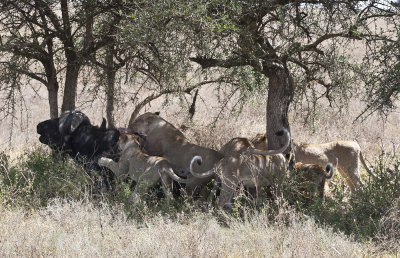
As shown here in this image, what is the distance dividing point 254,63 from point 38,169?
3930mm

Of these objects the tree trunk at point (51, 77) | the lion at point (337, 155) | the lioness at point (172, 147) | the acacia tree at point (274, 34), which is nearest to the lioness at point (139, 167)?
the lioness at point (172, 147)

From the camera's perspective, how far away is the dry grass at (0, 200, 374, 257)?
5.49 m

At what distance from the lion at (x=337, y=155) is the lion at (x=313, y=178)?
1.18 meters

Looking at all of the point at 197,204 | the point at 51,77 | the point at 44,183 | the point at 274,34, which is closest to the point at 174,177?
the point at 197,204

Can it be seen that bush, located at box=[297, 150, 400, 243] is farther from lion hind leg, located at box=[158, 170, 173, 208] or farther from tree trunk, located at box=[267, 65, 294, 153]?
lion hind leg, located at box=[158, 170, 173, 208]

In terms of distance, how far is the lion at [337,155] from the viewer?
30.3 ft

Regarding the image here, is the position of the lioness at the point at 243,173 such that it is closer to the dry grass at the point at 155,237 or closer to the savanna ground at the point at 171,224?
the savanna ground at the point at 171,224

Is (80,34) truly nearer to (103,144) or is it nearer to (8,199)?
(103,144)

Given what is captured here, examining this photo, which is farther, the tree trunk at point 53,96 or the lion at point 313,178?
the tree trunk at point 53,96

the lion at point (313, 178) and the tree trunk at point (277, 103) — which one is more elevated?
the tree trunk at point (277, 103)

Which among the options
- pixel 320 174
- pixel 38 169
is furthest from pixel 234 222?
pixel 38 169

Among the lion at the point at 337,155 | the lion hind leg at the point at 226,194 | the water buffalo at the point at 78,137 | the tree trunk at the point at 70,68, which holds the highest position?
the tree trunk at the point at 70,68

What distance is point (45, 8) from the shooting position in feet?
31.0

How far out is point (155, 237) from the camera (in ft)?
19.7
